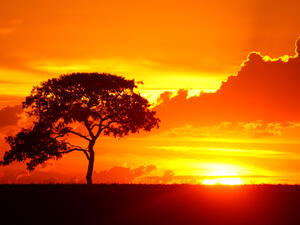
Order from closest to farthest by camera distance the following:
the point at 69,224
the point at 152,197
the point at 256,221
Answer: the point at 69,224 < the point at 256,221 < the point at 152,197

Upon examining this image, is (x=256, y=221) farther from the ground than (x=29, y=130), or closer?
closer

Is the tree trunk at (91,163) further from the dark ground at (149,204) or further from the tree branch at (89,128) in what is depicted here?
the dark ground at (149,204)

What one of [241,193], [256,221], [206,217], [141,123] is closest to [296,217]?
[256,221]

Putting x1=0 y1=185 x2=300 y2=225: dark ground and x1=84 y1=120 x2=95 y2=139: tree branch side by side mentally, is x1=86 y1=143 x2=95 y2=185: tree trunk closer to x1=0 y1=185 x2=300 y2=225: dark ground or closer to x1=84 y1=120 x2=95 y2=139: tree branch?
x1=84 y1=120 x2=95 y2=139: tree branch

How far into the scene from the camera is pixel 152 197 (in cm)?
3931

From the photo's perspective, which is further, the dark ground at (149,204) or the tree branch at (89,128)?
the tree branch at (89,128)

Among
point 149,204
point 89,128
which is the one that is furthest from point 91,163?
point 149,204

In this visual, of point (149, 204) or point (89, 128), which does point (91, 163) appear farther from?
point (149, 204)

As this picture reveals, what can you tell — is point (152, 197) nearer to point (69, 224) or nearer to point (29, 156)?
point (69, 224)

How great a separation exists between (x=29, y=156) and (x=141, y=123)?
1337cm

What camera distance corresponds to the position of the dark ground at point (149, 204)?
30.7 m

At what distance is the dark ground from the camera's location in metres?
30.7

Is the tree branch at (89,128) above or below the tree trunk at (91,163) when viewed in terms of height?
above

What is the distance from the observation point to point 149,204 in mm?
36281
